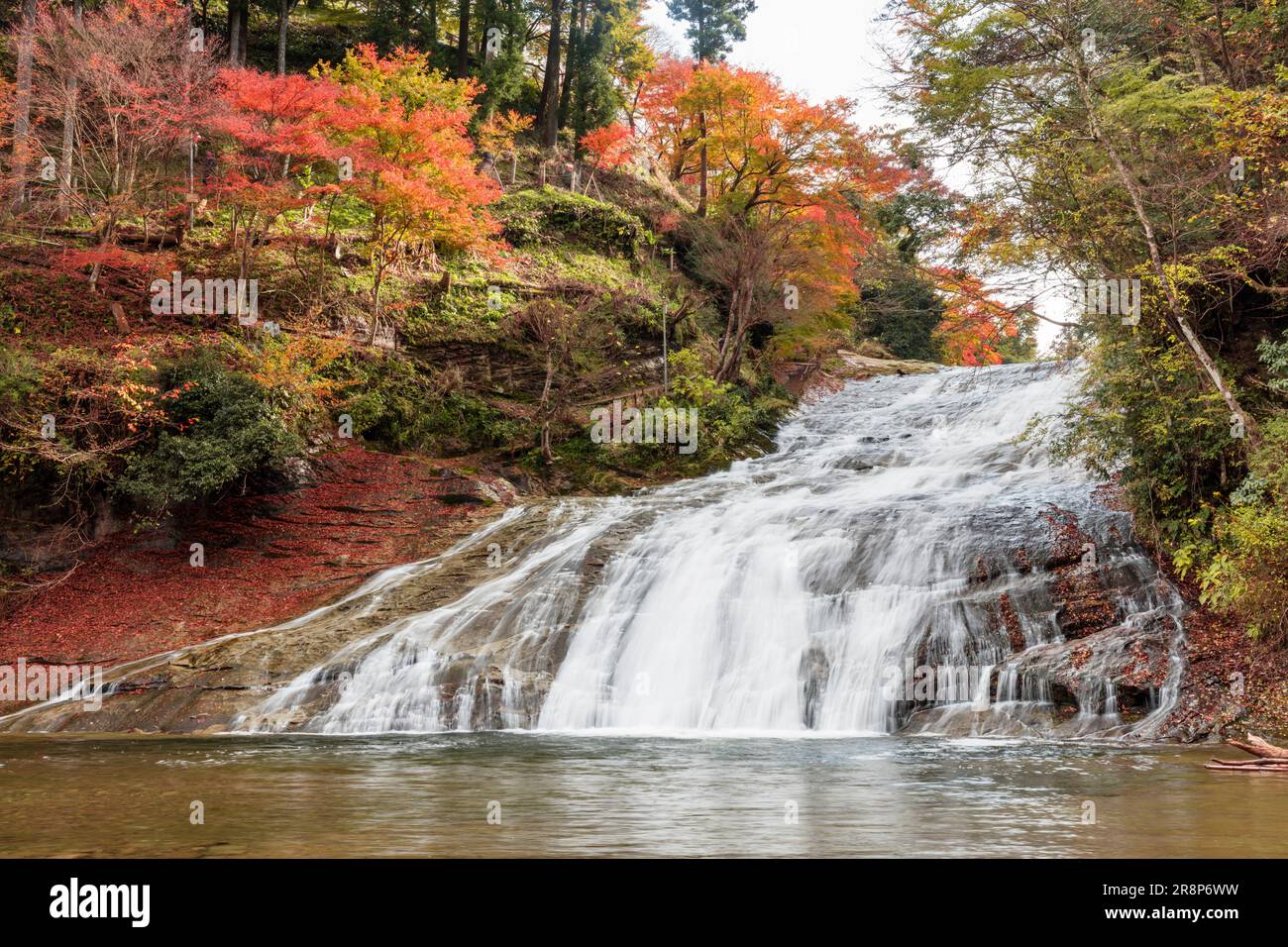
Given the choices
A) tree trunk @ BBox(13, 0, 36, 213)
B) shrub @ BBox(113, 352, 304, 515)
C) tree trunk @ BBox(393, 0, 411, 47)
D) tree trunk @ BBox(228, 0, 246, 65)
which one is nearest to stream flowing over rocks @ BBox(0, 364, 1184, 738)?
shrub @ BBox(113, 352, 304, 515)

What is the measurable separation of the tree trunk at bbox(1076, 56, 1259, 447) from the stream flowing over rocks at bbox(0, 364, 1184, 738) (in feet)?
8.01

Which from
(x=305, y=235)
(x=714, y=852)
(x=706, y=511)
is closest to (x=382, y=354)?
(x=305, y=235)

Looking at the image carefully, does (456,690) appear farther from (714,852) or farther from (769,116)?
(769,116)

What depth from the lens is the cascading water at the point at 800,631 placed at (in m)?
10.9

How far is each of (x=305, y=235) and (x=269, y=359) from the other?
6.24 m

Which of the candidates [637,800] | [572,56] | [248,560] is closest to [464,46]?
[572,56]

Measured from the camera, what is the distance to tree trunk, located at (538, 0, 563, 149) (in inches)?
1308

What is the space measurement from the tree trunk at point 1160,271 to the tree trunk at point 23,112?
66.4ft

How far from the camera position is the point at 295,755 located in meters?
8.70

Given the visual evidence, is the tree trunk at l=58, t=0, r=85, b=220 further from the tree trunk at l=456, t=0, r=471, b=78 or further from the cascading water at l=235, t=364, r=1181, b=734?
the cascading water at l=235, t=364, r=1181, b=734

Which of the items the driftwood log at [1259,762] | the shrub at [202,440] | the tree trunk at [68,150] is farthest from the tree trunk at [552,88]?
the driftwood log at [1259,762]

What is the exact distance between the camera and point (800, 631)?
41.3ft

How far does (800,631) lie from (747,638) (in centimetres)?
75

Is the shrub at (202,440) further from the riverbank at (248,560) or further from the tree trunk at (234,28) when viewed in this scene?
the tree trunk at (234,28)
